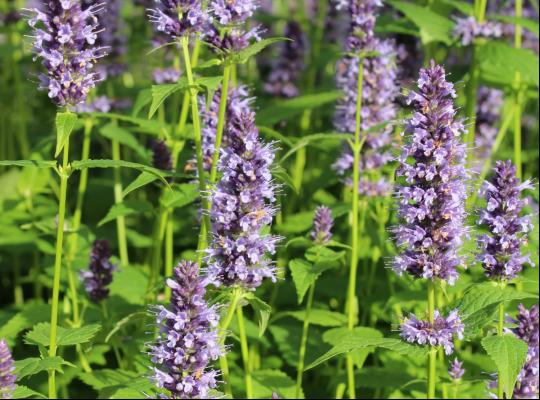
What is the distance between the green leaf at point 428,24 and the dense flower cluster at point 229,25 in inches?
72.0

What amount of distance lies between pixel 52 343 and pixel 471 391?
2464mm

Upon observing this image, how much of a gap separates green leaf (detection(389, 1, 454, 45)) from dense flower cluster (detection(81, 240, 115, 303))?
2.39 metres

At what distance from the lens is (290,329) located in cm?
577

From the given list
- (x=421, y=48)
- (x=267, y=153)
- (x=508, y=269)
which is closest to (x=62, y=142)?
(x=267, y=153)

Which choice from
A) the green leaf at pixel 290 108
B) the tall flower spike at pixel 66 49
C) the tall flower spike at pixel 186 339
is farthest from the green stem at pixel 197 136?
the green leaf at pixel 290 108

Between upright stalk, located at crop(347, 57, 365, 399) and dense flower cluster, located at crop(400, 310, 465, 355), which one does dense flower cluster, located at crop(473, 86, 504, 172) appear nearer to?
upright stalk, located at crop(347, 57, 365, 399)

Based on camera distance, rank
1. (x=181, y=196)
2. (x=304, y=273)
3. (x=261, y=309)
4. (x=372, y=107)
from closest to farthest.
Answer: (x=261, y=309), (x=304, y=273), (x=181, y=196), (x=372, y=107)

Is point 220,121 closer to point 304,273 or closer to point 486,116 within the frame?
point 304,273

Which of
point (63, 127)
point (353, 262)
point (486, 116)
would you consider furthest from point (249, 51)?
point (486, 116)

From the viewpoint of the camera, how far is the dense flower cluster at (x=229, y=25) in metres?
4.23

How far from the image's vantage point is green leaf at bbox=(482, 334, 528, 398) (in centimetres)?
373

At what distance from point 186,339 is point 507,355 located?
4.36 feet

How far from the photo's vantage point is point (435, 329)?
155 inches

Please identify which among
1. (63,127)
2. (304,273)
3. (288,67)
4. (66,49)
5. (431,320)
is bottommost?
(431,320)
